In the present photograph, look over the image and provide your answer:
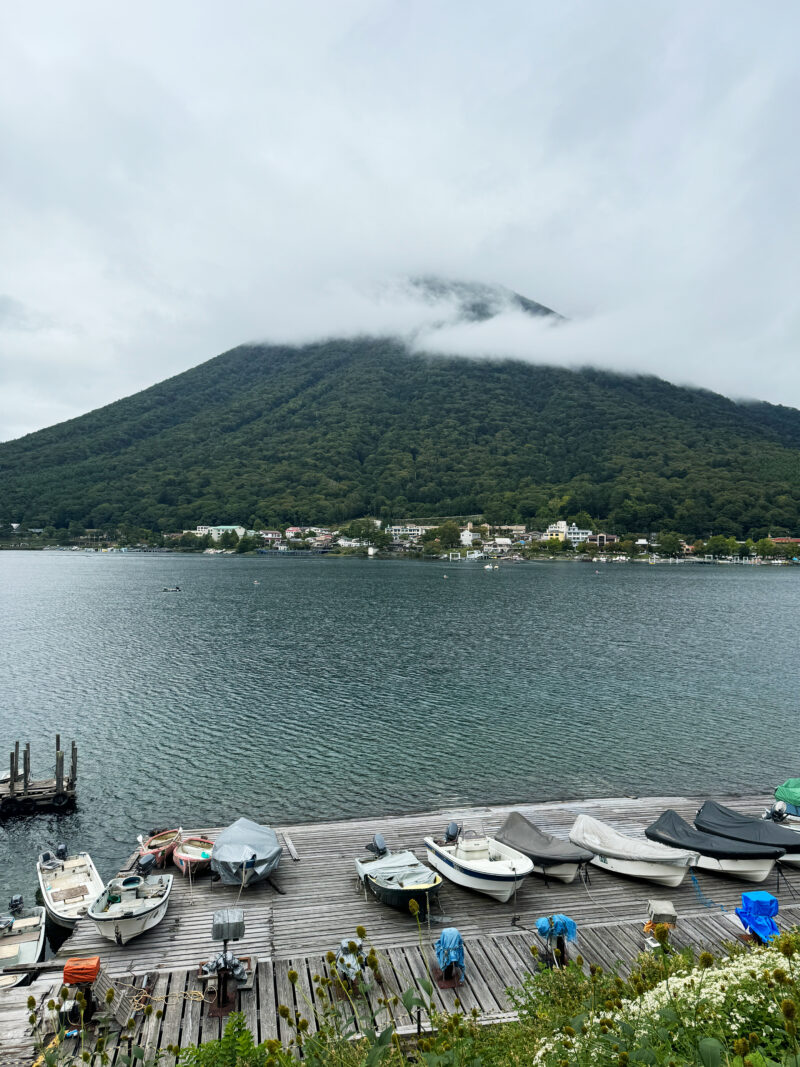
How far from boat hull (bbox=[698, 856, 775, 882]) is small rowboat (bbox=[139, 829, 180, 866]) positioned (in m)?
13.9

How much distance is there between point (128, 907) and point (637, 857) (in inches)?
457

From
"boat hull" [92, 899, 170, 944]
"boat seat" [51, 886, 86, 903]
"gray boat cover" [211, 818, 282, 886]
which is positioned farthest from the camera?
"boat seat" [51, 886, 86, 903]

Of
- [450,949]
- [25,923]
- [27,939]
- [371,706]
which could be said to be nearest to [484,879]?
[450,949]

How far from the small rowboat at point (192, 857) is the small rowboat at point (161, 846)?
263 mm

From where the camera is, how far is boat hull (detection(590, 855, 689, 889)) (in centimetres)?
1557

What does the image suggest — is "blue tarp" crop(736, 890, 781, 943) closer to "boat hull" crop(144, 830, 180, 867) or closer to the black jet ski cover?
the black jet ski cover

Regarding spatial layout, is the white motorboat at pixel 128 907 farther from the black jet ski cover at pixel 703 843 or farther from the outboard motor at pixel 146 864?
the black jet ski cover at pixel 703 843

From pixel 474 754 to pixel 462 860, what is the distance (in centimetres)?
1330

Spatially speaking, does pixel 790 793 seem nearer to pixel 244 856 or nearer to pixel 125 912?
pixel 244 856

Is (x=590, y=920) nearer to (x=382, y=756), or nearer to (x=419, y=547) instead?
(x=382, y=756)

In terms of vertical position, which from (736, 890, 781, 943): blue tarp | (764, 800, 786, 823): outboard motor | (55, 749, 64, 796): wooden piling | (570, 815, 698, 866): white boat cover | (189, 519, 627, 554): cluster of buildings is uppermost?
(189, 519, 627, 554): cluster of buildings

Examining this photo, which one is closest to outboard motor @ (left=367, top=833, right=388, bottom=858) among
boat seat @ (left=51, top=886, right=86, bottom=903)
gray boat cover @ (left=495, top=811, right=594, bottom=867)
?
gray boat cover @ (left=495, top=811, right=594, bottom=867)

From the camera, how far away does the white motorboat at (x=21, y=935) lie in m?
14.2

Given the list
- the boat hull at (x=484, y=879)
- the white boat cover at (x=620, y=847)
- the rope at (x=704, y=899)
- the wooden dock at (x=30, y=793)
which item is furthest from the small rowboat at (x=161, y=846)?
the rope at (x=704, y=899)
